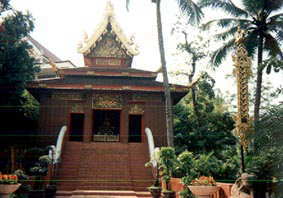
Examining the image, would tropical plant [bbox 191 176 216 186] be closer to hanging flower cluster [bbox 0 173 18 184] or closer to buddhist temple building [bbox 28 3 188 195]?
hanging flower cluster [bbox 0 173 18 184]

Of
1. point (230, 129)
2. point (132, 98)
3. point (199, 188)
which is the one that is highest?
point (132, 98)

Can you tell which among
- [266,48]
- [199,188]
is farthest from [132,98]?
[199,188]

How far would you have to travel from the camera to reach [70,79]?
720 inches

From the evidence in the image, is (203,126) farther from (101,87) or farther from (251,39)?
(101,87)

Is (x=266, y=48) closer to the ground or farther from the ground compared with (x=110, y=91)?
farther from the ground

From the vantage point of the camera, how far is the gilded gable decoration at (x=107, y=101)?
17.9m

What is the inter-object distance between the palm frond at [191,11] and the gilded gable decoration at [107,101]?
5.61 meters

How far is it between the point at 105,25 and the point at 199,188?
1274cm

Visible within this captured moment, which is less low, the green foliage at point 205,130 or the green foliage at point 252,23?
the green foliage at point 252,23

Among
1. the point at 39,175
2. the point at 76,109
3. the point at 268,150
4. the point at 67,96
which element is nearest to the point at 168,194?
the point at 39,175

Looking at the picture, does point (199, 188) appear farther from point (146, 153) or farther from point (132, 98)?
point (132, 98)

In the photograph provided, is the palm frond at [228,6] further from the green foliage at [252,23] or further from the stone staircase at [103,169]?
the stone staircase at [103,169]

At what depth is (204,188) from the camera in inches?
345

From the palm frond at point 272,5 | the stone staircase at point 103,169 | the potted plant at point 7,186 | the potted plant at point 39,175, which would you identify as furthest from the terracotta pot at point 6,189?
the palm frond at point 272,5
